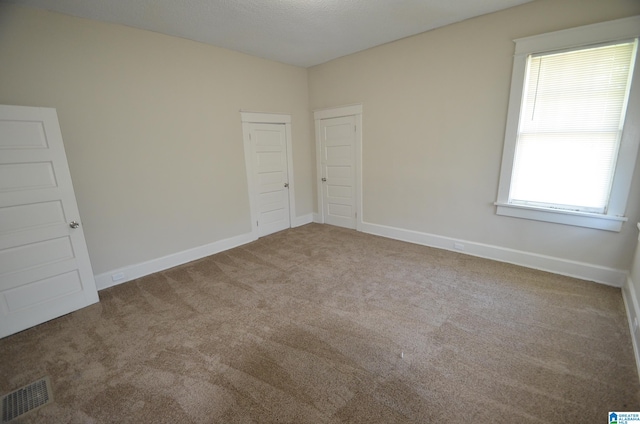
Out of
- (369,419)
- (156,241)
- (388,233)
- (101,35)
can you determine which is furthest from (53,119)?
(388,233)

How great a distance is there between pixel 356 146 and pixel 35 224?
4177mm

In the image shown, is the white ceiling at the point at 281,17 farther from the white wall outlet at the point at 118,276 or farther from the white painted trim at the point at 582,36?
the white wall outlet at the point at 118,276

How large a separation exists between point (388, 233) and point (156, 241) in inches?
138

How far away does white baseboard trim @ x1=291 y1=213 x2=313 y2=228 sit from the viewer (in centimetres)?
545

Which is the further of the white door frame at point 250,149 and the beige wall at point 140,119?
the white door frame at point 250,149

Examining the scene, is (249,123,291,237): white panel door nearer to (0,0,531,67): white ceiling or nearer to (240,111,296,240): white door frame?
(240,111,296,240): white door frame

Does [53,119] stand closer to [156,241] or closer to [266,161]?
[156,241]

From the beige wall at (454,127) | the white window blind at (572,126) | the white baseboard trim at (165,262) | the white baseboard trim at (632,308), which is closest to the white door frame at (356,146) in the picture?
the beige wall at (454,127)

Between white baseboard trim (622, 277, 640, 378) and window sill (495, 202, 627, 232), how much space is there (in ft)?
1.82

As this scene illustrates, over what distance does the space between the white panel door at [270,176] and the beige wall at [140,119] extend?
277 millimetres

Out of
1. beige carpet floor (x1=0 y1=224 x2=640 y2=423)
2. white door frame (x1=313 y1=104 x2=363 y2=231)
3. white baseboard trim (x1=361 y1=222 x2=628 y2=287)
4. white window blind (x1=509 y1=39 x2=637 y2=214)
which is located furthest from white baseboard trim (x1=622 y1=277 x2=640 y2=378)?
white door frame (x1=313 y1=104 x2=363 y2=231)

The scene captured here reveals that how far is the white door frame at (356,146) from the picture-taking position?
469 centimetres

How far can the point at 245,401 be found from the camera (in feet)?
5.70

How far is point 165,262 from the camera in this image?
3.73m
